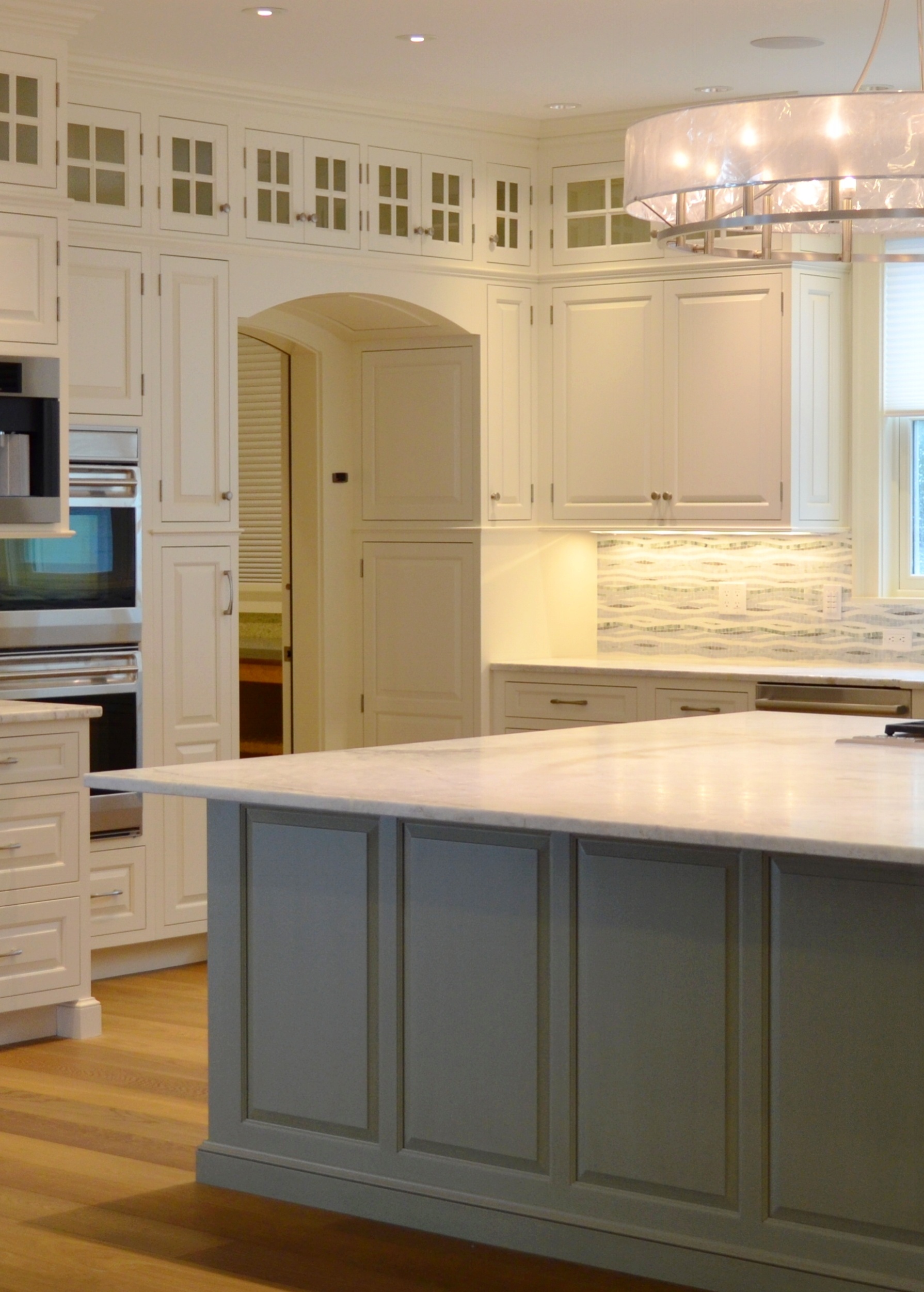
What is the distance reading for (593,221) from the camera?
6.88 meters

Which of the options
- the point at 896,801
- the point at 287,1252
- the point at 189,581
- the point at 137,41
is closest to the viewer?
the point at 896,801

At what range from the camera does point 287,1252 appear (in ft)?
11.7

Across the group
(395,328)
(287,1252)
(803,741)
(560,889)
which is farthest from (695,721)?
(395,328)

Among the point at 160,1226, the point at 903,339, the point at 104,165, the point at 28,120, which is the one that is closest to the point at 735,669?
the point at 903,339

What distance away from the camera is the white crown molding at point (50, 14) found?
5.17 m

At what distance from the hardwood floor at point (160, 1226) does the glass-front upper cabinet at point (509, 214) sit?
135 inches

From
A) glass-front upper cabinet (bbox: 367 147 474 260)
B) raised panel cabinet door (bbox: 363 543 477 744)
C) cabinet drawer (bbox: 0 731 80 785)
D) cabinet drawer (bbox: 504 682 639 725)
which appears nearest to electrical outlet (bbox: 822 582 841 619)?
cabinet drawer (bbox: 504 682 639 725)

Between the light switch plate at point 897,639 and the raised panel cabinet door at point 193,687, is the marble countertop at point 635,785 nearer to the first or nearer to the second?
the raised panel cabinet door at point 193,687

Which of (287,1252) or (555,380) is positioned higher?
(555,380)

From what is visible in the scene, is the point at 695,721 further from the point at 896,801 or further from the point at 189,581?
the point at 189,581

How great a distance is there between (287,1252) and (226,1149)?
39cm

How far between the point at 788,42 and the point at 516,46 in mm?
848

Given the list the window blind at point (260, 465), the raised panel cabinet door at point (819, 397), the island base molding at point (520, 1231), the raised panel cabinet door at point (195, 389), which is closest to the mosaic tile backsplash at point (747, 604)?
the raised panel cabinet door at point (819, 397)

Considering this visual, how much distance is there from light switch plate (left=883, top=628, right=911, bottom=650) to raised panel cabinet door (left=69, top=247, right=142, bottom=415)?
287cm
